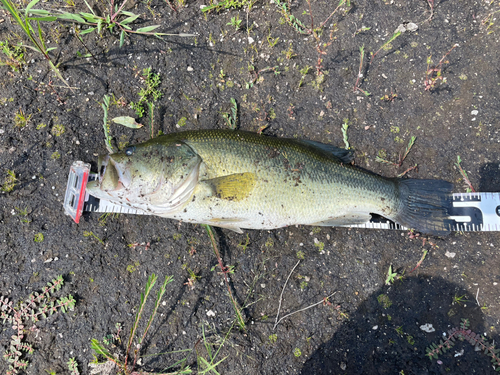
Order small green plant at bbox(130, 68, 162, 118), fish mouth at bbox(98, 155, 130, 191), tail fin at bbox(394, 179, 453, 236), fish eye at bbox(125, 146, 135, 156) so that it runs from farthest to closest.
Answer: small green plant at bbox(130, 68, 162, 118), tail fin at bbox(394, 179, 453, 236), fish eye at bbox(125, 146, 135, 156), fish mouth at bbox(98, 155, 130, 191)

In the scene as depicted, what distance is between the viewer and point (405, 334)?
308 centimetres

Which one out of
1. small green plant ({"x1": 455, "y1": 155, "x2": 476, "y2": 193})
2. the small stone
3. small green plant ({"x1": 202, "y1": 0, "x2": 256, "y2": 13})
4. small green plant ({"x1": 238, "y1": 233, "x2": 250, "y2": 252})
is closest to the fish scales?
small green plant ({"x1": 238, "y1": 233, "x2": 250, "y2": 252})

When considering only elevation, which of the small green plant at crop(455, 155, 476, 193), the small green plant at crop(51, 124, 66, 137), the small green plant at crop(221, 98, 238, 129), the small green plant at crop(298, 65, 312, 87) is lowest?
the small green plant at crop(455, 155, 476, 193)

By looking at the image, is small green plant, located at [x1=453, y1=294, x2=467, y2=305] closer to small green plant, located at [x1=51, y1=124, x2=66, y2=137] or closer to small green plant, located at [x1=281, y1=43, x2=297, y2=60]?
small green plant, located at [x1=281, y1=43, x2=297, y2=60]

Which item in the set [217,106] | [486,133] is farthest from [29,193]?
[486,133]

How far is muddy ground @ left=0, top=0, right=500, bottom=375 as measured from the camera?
3.06 metres

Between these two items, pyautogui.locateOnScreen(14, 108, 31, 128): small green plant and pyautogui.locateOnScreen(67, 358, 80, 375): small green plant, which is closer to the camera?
pyautogui.locateOnScreen(67, 358, 80, 375): small green plant

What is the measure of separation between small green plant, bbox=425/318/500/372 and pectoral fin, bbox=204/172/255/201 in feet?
8.81

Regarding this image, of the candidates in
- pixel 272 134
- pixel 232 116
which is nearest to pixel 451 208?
pixel 272 134

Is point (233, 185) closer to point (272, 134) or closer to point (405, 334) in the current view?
point (272, 134)

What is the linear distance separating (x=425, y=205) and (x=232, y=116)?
2.46 m

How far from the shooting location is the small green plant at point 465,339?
9.82ft

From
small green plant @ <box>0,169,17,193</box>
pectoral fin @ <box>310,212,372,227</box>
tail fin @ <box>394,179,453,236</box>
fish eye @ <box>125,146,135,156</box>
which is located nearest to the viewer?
fish eye @ <box>125,146,135,156</box>

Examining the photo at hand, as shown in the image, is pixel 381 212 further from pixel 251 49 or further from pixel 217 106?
pixel 251 49
